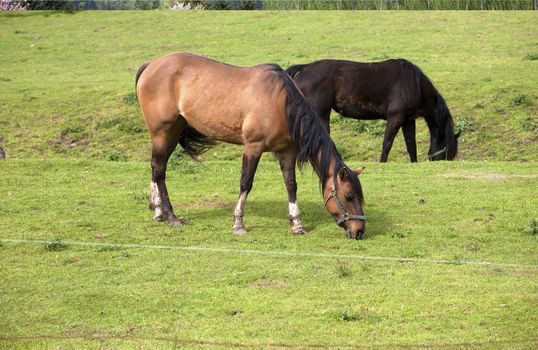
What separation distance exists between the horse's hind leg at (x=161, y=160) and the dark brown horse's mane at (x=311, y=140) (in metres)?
1.88

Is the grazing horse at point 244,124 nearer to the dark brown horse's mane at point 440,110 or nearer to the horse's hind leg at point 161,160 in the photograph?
the horse's hind leg at point 161,160

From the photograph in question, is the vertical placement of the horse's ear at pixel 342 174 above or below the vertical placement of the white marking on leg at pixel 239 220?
above

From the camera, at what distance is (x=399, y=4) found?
37656mm

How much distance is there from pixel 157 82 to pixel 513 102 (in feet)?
38.6

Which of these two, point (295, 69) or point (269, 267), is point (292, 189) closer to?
point (269, 267)

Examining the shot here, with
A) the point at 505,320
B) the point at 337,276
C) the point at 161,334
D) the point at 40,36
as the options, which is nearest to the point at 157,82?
the point at 337,276

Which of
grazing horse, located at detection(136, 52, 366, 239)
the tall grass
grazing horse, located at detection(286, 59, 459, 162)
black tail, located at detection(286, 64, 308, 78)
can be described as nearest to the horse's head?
grazing horse, located at detection(136, 52, 366, 239)

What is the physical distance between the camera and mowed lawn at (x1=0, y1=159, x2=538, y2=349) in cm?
853

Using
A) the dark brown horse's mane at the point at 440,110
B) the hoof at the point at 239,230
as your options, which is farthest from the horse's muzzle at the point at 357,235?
the dark brown horse's mane at the point at 440,110

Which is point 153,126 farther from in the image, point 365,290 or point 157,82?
point 365,290

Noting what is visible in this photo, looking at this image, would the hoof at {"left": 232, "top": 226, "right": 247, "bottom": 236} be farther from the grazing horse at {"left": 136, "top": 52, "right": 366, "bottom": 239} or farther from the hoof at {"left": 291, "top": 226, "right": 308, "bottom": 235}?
the hoof at {"left": 291, "top": 226, "right": 308, "bottom": 235}

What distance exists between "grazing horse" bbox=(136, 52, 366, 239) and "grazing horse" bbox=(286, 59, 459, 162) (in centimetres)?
528

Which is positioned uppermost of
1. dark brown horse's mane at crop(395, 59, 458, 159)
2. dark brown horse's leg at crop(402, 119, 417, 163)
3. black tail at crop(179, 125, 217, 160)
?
black tail at crop(179, 125, 217, 160)

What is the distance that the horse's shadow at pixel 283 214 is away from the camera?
12807mm
